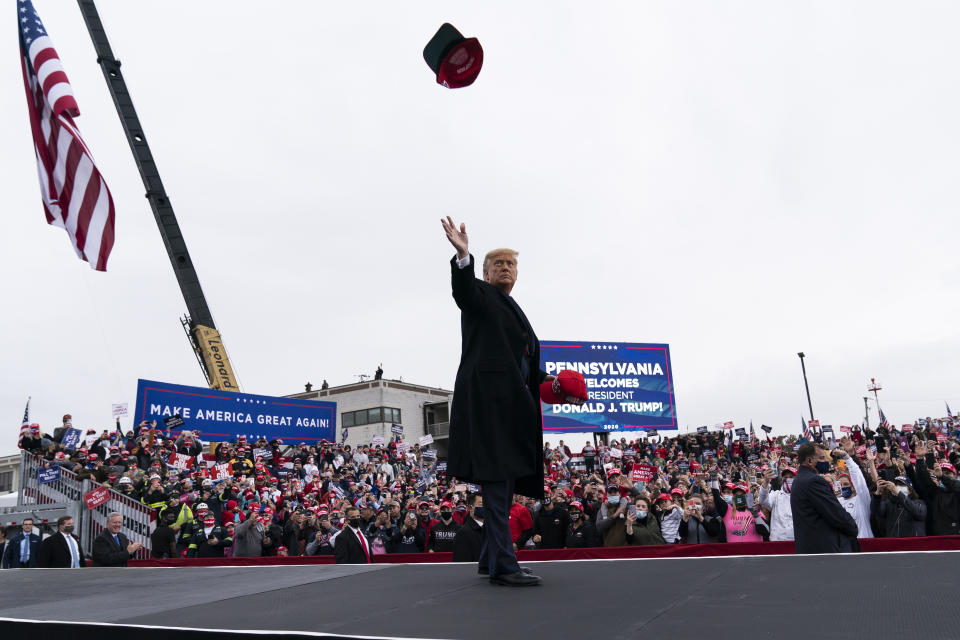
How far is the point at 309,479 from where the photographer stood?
1730 centimetres

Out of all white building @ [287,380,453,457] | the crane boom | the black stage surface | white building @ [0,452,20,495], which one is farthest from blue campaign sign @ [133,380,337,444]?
white building @ [0,452,20,495]

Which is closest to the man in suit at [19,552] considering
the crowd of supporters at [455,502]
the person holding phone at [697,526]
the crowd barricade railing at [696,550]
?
the crowd of supporters at [455,502]

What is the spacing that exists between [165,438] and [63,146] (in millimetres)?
12119

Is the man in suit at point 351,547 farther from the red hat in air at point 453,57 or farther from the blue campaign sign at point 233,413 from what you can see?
the blue campaign sign at point 233,413

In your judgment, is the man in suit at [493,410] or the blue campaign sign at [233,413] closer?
the man in suit at [493,410]

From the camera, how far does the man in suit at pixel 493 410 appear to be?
315 cm

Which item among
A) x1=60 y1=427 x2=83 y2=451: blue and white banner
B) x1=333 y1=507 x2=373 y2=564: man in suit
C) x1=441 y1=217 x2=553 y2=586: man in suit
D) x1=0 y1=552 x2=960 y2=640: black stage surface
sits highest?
x1=60 y1=427 x2=83 y2=451: blue and white banner

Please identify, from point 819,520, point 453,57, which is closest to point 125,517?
point 453,57

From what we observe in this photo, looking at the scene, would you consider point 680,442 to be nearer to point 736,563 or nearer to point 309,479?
point 309,479

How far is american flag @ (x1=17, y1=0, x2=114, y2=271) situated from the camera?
8188 mm

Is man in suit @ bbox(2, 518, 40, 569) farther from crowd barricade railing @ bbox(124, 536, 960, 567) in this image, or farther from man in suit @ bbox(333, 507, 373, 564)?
man in suit @ bbox(333, 507, 373, 564)

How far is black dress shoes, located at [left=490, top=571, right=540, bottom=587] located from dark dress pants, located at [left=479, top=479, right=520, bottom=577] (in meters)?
0.02

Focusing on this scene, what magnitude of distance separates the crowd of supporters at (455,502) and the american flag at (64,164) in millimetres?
4413

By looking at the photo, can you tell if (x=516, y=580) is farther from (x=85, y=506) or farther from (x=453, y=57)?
(x=85, y=506)
